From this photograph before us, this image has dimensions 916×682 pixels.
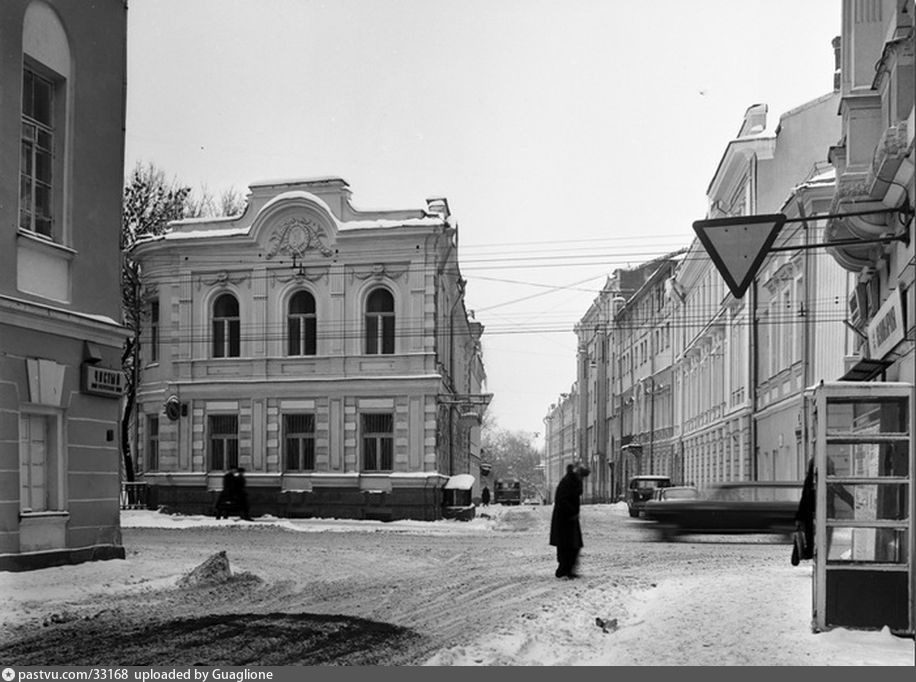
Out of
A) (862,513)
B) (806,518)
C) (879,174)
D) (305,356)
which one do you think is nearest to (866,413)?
(862,513)

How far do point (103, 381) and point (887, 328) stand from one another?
4.47m

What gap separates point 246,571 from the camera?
750 centimetres

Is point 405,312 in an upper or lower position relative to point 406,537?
upper

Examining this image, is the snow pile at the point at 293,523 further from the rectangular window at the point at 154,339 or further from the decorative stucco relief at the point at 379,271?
the decorative stucco relief at the point at 379,271

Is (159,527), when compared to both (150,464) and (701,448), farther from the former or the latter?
(701,448)

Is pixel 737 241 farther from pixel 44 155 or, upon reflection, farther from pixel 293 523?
pixel 44 155

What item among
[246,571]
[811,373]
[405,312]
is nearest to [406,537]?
[246,571]

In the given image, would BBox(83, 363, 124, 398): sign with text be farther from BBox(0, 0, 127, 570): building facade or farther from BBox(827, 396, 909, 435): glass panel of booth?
BBox(827, 396, 909, 435): glass panel of booth

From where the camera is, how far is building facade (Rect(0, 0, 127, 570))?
5461 mm

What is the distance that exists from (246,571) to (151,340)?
1.88m

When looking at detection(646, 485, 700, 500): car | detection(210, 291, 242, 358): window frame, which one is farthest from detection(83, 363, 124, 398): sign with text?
detection(646, 485, 700, 500): car

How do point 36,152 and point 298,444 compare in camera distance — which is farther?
point 298,444

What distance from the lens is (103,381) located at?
6398 millimetres

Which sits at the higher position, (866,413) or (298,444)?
(866,413)
